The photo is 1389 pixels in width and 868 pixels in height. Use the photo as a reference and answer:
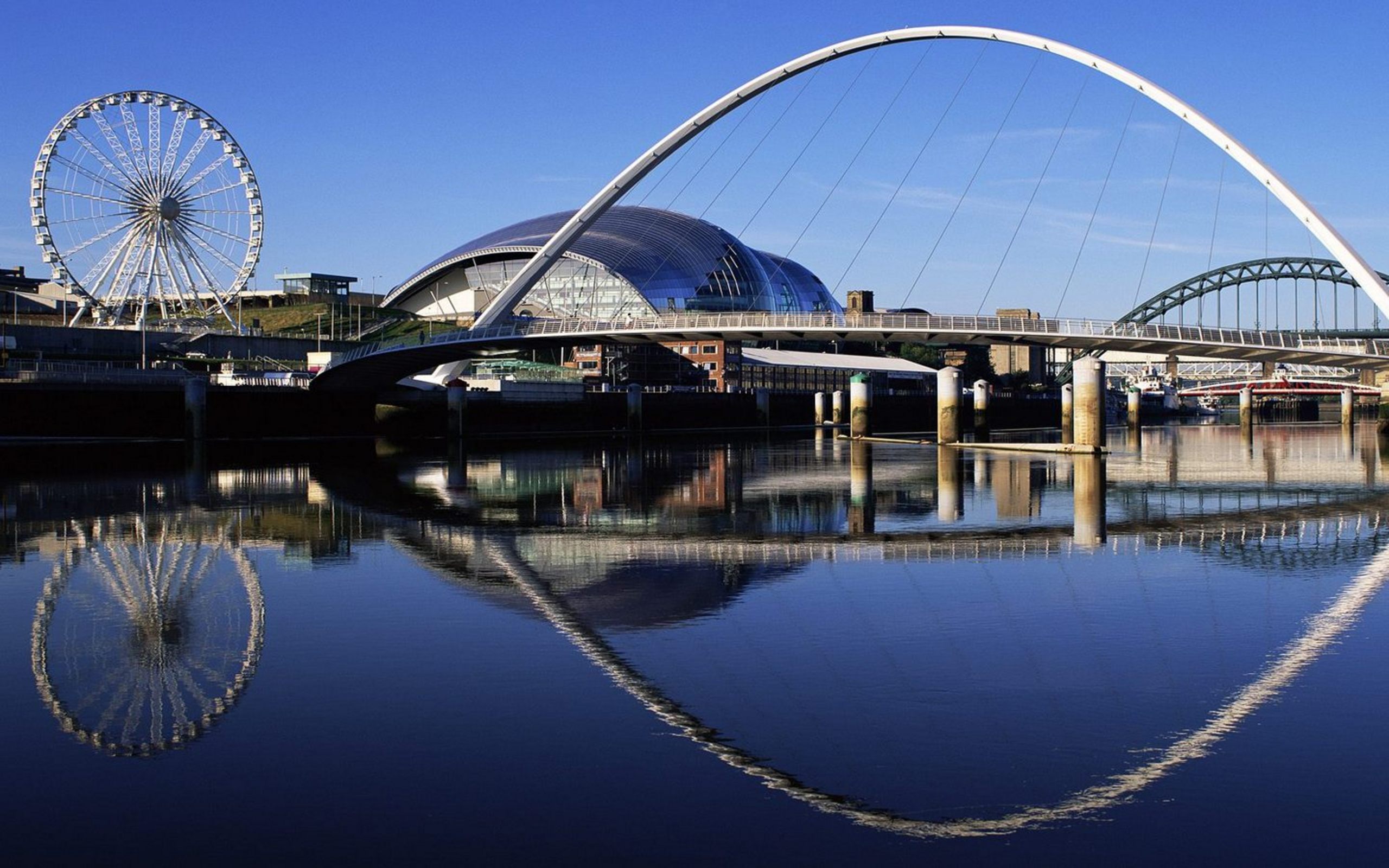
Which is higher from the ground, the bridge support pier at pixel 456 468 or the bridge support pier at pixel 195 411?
the bridge support pier at pixel 195 411

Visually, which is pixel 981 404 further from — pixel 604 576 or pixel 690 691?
pixel 690 691

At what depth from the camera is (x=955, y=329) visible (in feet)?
189

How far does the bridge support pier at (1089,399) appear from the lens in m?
62.0

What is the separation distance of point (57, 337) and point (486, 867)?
80997 millimetres

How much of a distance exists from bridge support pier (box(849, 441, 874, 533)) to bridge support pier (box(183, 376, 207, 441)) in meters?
29.9

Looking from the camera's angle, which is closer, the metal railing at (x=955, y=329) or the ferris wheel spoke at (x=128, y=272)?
the metal railing at (x=955, y=329)

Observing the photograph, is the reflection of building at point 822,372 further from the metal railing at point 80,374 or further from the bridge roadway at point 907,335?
the metal railing at point 80,374

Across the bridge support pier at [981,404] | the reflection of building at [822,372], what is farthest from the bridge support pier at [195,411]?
the reflection of building at [822,372]

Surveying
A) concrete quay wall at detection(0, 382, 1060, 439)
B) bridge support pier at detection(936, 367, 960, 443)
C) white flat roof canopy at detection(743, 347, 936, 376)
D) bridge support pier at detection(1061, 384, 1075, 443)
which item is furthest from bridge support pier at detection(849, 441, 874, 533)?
white flat roof canopy at detection(743, 347, 936, 376)

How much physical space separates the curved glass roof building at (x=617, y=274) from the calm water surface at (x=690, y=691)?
9000 cm

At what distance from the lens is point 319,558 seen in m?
23.3

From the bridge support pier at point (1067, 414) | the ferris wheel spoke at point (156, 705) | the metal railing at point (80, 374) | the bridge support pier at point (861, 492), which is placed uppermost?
the metal railing at point (80, 374)

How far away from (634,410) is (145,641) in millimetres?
72957

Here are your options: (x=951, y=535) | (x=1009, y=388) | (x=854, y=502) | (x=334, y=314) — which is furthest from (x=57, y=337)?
(x=1009, y=388)
